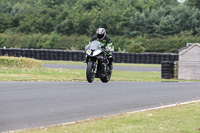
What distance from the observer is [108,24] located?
203 ft

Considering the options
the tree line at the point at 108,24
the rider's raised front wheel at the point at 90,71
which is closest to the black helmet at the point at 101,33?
the rider's raised front wheel at the point at 90,71

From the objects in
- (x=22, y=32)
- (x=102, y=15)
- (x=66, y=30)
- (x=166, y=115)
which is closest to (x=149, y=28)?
(x=102, y=15)

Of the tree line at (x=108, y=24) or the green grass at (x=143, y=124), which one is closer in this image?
the green grass at (x=143, y=124)

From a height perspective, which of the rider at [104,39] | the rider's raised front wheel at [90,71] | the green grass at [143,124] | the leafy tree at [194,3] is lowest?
the green grass at [143,124]

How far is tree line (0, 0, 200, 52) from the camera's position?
56.6 meters

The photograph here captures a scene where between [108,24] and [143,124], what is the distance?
54.4 m

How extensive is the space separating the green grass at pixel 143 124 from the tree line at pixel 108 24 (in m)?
39.9

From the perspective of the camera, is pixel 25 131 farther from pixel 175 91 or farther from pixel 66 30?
pixel 66 30

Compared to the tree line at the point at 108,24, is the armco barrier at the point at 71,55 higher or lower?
lower

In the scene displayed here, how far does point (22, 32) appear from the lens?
67.7m

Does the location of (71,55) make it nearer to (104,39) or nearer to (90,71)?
(104,39)

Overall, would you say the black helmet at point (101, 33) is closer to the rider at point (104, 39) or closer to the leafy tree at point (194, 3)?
the rider at point (104, 39)

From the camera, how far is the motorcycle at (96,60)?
500 inches

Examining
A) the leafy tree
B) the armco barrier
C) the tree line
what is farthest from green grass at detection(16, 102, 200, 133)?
the leafy tree
